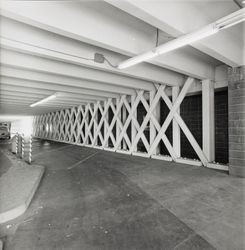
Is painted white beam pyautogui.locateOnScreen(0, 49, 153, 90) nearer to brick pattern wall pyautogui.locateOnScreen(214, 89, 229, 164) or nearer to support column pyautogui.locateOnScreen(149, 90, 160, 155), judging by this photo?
support column pyautogui.locateOnScreen(149, 90, 160, 155)

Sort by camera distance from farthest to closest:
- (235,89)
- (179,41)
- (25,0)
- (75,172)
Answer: (75,172)
(235,89)
(179,41)
(25,0)

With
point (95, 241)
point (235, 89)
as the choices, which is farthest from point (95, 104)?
point (95, 241)

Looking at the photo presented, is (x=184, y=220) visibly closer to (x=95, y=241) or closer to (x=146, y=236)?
(x=146, y=236)

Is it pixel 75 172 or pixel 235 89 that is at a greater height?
pixel 235 89

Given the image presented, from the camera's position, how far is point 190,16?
2.73 meters

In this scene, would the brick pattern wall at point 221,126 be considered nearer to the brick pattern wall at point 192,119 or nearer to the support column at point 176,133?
the brick pattern wall at point 192,119

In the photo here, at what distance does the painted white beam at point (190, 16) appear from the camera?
227cm

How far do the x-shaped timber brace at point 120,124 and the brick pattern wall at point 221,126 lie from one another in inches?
31.4

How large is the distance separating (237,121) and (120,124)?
17.7 ft

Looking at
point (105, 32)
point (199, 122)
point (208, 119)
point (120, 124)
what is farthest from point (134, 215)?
point (120, 124)

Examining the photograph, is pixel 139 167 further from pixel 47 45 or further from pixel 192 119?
pixel 47 45

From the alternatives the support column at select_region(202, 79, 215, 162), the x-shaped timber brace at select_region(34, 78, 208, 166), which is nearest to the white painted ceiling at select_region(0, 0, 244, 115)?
the support column at select_region(202, 79, 215, 162)

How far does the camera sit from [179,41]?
2.80 m

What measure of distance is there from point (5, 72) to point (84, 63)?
2444 millimetres
